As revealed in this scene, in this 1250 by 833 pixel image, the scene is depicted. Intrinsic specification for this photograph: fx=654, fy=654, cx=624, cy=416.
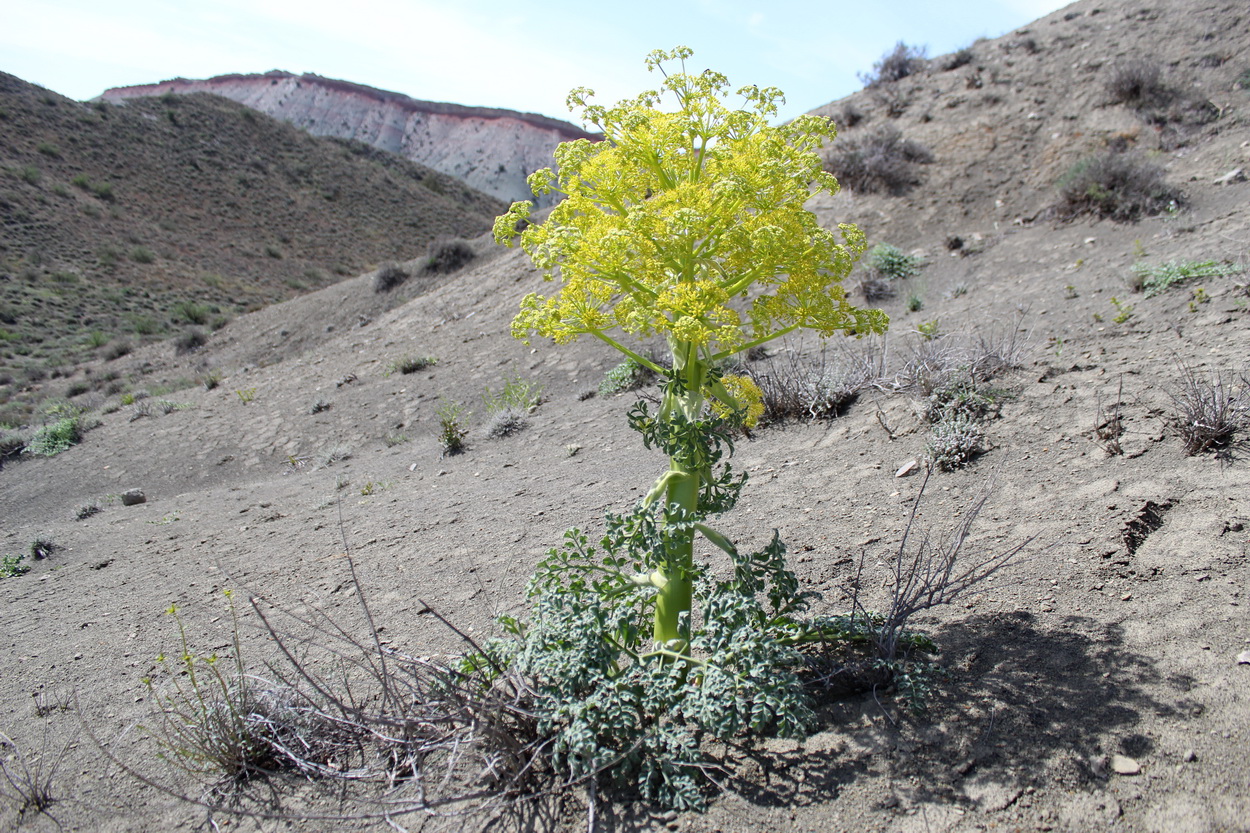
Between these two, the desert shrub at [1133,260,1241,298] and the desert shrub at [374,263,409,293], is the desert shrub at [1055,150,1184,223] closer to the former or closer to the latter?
the desert shrub at [1133,260,1241,298]

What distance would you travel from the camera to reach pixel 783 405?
5035 mm

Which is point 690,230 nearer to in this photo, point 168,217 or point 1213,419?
point 1213,419

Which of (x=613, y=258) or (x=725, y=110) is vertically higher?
(x=725, y=110)

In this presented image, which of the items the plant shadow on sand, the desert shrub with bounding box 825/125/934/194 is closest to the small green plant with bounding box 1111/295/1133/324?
the plant shadow on sand

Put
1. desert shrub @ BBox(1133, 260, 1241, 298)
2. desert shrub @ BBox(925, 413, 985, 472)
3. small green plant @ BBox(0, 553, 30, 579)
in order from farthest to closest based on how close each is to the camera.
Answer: small green plant @ BBox(0, 553, 30, 579), desert shrub @ BBox(1133, 260, 1241, 298), desert shrub @ BBox(925, 413, 985, 472)

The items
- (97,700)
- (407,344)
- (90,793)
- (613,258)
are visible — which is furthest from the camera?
(407,344)

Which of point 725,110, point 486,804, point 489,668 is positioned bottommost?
point 486,804

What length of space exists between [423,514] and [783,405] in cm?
285

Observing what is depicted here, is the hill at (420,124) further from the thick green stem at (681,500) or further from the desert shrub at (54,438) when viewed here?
the thick green stem at (681,500)

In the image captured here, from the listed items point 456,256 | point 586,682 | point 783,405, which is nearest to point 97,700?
point 586,682

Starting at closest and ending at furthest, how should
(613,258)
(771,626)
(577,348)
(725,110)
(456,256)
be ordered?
1. (613,258)
2. (725,110)
3. (771,626)
4. (577,348)
5. (456,256)

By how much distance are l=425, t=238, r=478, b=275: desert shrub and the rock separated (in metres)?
17.1

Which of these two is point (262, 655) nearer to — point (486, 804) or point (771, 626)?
point (486, 804)

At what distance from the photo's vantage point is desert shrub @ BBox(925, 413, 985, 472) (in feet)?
12.0
